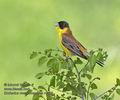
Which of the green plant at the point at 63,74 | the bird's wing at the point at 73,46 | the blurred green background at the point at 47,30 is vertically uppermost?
the blurred green background at the point at 47,30

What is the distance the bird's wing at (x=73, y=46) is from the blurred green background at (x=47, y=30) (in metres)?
2.27

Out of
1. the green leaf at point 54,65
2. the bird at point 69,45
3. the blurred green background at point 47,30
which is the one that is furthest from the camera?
the blurred green background at point 47,30

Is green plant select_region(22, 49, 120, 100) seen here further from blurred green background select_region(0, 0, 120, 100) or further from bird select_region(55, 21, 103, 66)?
blurred green background select_region(0, 0, 120, 100)

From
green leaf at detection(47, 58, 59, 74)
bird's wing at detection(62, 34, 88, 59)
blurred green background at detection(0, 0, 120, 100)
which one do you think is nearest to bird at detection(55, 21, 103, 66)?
bird's wing at detection(62, 34, 88, 59)

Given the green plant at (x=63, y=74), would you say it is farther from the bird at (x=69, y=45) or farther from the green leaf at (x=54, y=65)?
the bird at (x=69, y=45)

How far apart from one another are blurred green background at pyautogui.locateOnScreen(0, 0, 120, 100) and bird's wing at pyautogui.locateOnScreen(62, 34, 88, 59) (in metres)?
2.27

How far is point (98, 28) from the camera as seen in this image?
6160mm

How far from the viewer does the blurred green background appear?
5461mm

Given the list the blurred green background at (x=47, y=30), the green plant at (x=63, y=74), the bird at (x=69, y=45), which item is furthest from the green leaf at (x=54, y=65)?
the blurred green background at (x=47, y=30)

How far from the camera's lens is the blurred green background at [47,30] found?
5461mm

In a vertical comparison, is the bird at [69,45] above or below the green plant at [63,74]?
above

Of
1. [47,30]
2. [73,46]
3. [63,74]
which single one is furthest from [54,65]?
[47,30]

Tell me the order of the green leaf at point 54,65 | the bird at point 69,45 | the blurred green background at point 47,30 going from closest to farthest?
the green leaf at point 54,65 < the bird at point 69,45 < the blurred green background at point 47,30

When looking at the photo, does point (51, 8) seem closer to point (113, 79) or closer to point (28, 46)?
point (28, 46)
